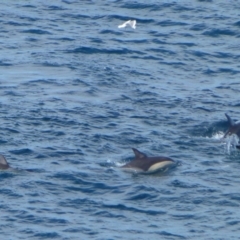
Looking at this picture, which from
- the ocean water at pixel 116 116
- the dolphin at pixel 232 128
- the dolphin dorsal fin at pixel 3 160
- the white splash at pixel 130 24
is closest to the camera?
the ocean water at pixel 116 116

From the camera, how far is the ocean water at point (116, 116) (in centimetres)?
2627

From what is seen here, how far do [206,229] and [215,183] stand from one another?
3220mm

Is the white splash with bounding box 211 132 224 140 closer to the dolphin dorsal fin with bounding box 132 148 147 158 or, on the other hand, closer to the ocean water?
the ocean water

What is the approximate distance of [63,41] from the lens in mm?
43594

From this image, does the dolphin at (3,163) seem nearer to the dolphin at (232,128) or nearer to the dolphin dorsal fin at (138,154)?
the dolphin dorsal fin at (138,154)

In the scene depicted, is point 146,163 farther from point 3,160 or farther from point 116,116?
point 116,116

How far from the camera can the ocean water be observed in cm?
2627

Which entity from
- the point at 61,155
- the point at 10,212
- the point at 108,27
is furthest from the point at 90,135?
the point at 108,27

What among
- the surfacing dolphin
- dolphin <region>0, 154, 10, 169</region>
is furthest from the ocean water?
the surfacing dolphin

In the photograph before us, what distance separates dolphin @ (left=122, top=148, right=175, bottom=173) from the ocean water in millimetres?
270

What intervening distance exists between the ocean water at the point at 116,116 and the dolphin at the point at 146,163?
0.89 feet

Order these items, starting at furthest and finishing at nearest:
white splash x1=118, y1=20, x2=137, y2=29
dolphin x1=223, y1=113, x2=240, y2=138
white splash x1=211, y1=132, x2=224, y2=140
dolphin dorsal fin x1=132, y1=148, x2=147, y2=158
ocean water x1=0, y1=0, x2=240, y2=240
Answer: white splash x1=118, y1=20, x2=137, y2=29 → white splash x1=211, y1=132, x2=224, y2=140 → dolphin x1=223, y1=113, x2=240, y2=138 → dolphin dorsal fin x1=132, y1=148, x2=147, y2=158 → ocean water x1=0, y1=0, x2=240, y2=240

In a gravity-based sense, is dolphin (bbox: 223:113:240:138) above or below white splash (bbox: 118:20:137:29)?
below

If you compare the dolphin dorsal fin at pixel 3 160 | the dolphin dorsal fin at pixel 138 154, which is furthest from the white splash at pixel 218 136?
the dolphin dorsal fin at pixel 3 160
